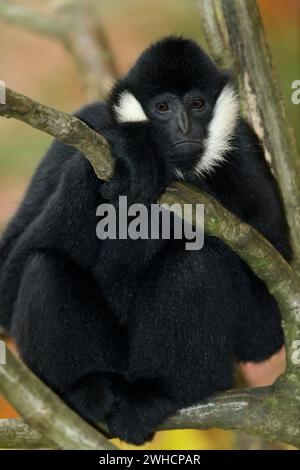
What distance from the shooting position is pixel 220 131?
4188mm

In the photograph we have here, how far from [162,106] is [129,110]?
0.57ft

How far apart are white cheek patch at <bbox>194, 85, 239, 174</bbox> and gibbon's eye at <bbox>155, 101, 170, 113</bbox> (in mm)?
294

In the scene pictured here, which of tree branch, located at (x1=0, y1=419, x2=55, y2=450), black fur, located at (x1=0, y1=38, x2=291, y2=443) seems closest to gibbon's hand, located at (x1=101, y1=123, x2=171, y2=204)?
black fur, located at (x1=0, y1=38, x2=291, y2=443)

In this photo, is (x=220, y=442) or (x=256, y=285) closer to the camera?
(x=256, y=285)

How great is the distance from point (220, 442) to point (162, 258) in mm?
3698

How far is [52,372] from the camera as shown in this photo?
12.7 ft

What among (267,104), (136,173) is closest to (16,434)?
(136,173)

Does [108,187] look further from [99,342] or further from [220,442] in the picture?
[220,442]

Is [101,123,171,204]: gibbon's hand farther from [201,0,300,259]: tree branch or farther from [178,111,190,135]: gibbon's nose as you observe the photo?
[201,0,300,259]: tree branch

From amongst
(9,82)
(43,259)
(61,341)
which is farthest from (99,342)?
(9,82)

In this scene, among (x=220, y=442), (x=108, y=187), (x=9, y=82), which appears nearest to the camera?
(x=108, y=187)

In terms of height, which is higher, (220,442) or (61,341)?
(61,341)

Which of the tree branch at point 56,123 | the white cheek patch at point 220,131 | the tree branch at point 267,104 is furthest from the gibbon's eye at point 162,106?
the tree branch at point 56,123

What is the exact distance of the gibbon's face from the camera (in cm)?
395
